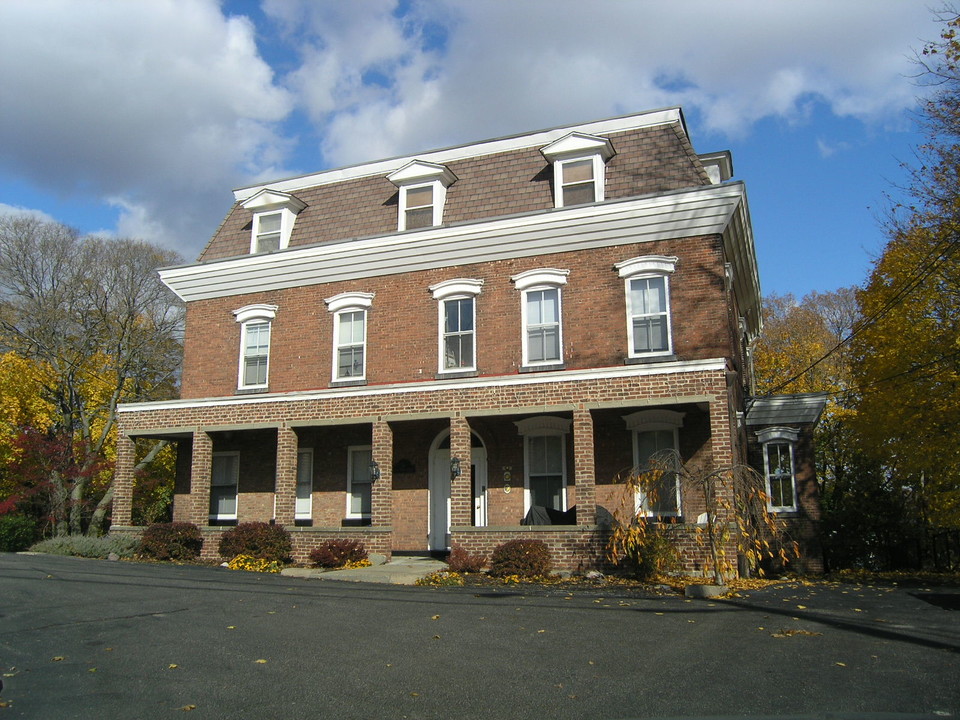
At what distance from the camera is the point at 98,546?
1961 centimetres

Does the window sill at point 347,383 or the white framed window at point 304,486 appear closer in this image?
the window sill at point 347,383

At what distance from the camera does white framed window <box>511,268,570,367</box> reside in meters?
18.4

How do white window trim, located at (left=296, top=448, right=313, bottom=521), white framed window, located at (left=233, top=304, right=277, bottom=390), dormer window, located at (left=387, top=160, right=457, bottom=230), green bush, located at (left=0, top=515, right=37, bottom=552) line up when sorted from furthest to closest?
green bush, located at (left=0, top=515, right=37, bottom=552) → white framed window, located at (left=233, top=304, right=277, bottom=390) → white window trim, located at (left=296, top=448, right=313, bottom=521) → dormer window, located at (left=387, top=160, right=457, bottom=230)

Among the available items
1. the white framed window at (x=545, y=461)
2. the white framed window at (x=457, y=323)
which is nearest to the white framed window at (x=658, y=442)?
the white framed window at (x=545, y=461)

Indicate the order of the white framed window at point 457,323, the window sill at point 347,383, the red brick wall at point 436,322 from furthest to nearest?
the window sill at point 347,383 → the white framed window at point 457,323 → the red brick wall at point 436,322

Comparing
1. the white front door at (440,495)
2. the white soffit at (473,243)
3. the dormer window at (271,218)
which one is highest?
the dormer window at (271,218)

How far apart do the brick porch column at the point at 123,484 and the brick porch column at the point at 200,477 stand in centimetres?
181

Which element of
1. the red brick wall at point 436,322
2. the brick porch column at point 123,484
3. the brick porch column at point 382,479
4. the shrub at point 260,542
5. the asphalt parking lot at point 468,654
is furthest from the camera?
the brick porch column at point 123,484

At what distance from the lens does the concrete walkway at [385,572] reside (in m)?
15.5

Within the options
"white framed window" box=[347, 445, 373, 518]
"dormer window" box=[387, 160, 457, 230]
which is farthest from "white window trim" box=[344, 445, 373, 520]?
"dormer window" box=[387, 160, 457, 230]

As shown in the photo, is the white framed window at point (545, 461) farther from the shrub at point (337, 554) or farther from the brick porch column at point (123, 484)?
the brick porch column at point (123, 484)

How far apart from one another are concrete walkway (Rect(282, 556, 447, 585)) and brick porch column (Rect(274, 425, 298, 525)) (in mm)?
2107

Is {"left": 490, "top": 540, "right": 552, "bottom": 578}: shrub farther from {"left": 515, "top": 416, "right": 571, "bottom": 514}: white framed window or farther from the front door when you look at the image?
the front door

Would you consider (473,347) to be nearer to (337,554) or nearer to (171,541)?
(337,554)
